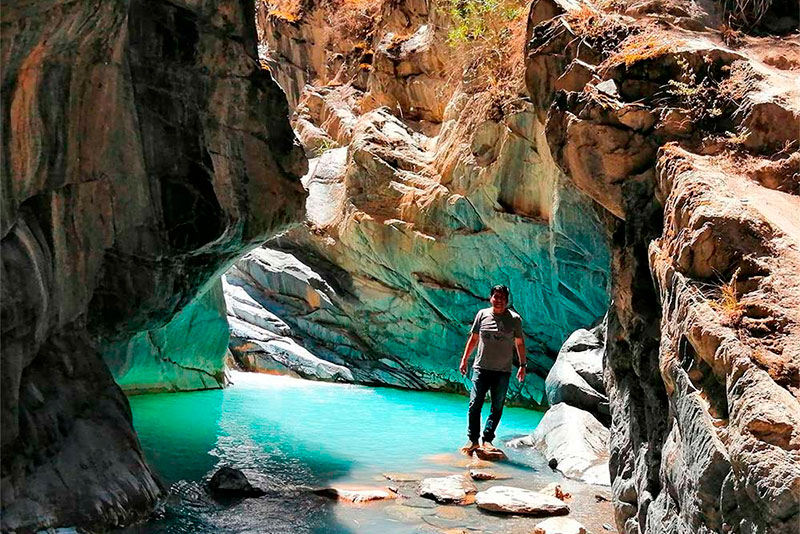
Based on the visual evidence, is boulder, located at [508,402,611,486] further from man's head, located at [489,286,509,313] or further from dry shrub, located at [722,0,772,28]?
dry shrub, located at [722,0,772,28]

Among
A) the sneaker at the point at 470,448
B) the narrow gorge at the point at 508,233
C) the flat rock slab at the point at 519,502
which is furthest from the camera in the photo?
the sneaker at the point at 470,448

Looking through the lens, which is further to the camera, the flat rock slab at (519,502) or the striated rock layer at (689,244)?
the flat rock slab at (519,502)

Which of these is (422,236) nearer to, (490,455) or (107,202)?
(490,455)

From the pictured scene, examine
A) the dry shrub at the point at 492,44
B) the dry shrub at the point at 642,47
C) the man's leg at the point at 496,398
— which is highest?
the dry shrub at the point at 492,44

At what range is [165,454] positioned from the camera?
27.3 feet

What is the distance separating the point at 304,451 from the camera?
864 cm

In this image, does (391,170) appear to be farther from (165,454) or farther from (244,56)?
(165,454)

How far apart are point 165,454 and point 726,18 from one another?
7.44 m

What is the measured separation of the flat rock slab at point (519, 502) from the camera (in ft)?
19.6

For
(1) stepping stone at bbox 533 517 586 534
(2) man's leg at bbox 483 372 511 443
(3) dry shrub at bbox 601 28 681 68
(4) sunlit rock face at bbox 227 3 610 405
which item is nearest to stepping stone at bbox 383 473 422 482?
(2) man's leg at bbox 483 372 511 443

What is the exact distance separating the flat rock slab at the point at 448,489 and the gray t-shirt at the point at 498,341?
1.69 meters

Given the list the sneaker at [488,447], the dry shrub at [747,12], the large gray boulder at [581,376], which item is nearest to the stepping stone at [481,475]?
the sneaker at [488,447]

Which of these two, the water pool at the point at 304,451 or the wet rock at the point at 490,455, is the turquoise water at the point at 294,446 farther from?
the wet rock at the point at 490,455

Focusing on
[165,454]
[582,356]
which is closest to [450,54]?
[582,356]
